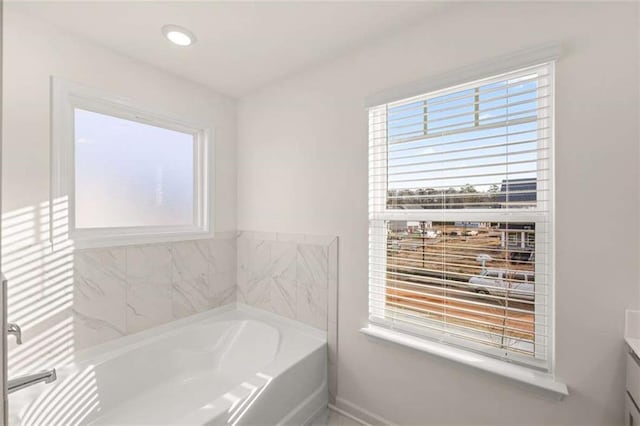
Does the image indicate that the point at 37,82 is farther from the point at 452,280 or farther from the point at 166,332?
the point at 452,280

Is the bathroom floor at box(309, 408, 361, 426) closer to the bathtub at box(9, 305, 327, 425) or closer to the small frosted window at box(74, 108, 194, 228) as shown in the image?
the bathtub at box(9, 305, 327, 425)

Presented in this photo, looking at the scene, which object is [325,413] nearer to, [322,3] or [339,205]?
[339,205]

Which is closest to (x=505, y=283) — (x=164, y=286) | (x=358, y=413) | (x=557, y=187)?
(x=557, y=187)

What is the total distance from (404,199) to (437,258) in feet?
1.23

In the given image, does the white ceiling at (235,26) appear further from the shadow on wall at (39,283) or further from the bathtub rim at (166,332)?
the bathtub rim at (166,332)

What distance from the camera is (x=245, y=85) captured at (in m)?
2.49

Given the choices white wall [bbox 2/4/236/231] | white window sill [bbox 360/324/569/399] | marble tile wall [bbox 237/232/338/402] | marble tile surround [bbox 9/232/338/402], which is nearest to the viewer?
white window sill [bbox 360/324/569/399]

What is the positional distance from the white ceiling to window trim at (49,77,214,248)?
33 centimetres

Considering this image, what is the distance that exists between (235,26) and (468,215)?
161 centimetres

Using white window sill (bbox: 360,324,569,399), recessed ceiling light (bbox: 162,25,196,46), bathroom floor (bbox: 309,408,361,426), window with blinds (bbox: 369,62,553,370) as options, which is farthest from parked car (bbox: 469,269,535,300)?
recessed ceiling light (bbox: 162,25,196,46)

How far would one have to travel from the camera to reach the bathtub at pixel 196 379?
63.9 inches

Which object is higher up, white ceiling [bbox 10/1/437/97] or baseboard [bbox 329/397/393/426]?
white ceiling [bbox 10/1/437/97]

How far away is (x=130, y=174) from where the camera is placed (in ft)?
7.23

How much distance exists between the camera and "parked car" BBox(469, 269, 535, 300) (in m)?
1.54
